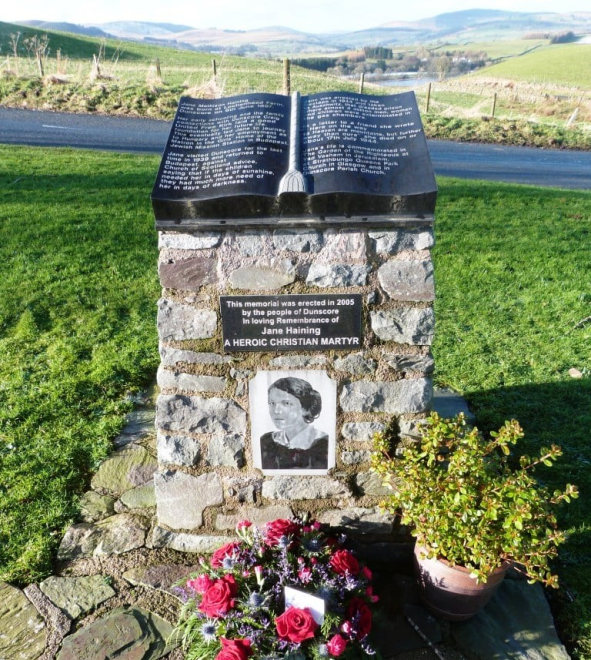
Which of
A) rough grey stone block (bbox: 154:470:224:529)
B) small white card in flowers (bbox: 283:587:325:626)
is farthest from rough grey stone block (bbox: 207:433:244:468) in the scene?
small white card in flowers (bbox: 283:587:325:626)

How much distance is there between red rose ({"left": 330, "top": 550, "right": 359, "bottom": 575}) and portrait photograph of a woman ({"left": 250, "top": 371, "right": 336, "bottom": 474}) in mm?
565

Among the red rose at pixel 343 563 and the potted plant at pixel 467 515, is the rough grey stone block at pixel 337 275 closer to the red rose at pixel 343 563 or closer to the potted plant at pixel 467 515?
the potted plant at pixel 467 515

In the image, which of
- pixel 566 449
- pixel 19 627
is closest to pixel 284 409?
pixel 19 627

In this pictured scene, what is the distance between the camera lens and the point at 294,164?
9.27ft

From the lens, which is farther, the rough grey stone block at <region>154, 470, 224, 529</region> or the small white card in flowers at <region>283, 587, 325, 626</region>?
the rough grey stone block at <region>154, 470, 224, 529</region>

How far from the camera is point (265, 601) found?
260cm

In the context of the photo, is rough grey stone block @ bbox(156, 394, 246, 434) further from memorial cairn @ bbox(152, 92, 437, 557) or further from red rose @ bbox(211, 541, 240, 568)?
red rose @ bbox(211, 541, 240, 568)

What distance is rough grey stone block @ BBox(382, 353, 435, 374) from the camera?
9.86ft

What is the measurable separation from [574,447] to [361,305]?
2.41 metres

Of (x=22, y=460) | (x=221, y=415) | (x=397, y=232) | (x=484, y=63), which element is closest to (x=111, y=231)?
(x=22, y=460)

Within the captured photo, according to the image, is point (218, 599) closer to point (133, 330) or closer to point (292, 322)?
point (292, 322)

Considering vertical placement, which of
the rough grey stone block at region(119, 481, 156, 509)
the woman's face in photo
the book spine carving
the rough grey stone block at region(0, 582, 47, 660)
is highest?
the book spine carving

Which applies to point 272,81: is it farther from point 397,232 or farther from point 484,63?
point 484,63

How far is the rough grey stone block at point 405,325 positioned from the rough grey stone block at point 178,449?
1.23 metres
